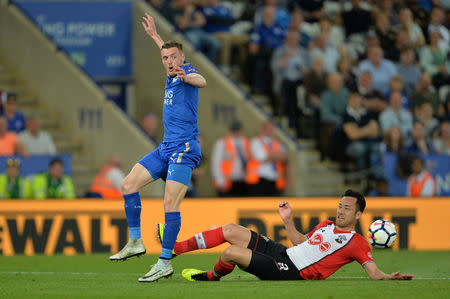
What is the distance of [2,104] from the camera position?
16.4 metres

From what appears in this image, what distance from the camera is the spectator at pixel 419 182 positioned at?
55.2ft

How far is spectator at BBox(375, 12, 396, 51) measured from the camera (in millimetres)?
20281

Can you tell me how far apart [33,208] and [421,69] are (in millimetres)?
9723

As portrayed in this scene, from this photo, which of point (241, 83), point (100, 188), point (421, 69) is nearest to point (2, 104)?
point (100, 188)

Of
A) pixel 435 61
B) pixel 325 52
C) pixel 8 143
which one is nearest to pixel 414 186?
pixel 325 52

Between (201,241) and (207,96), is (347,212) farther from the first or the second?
(207,96)

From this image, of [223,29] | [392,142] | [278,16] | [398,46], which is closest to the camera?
[392,142]

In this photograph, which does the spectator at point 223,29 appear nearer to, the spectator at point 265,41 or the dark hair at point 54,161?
the spectator at point 265,41

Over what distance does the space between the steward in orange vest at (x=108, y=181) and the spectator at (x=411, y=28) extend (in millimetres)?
8005

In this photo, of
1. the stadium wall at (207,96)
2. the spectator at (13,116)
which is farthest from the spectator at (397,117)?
the spectator at (13,116)

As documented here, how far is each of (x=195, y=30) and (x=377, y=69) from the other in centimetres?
386

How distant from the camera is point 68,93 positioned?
58.6 ft

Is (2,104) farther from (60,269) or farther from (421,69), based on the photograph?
(421,69)

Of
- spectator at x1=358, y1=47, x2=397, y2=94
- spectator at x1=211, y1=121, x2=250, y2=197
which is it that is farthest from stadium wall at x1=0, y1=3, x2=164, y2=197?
spectator at x1=358, y1=47, x2=397, y2=94
